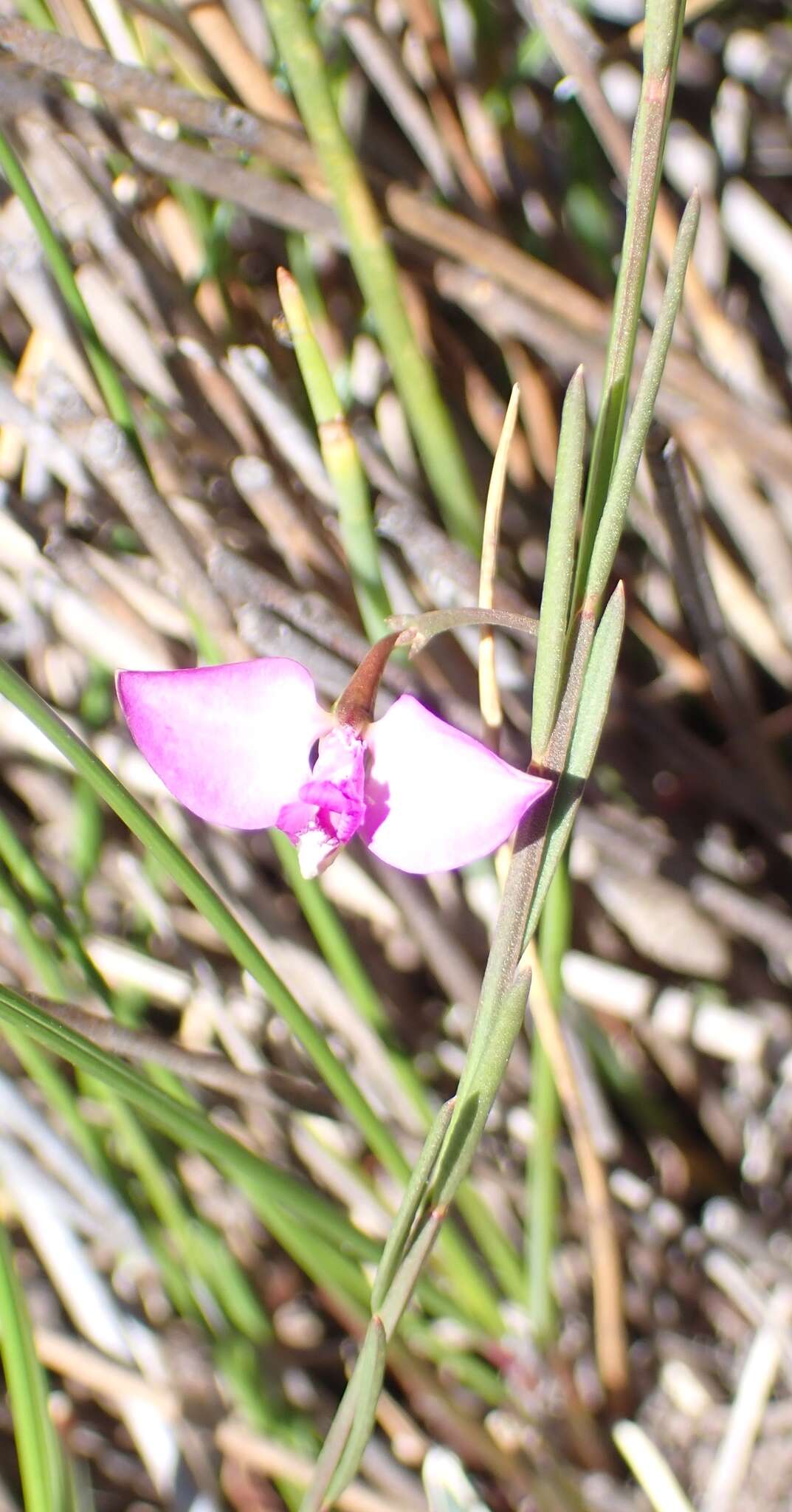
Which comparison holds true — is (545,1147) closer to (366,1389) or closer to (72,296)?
(366,1389)

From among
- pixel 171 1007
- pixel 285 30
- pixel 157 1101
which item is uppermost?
pixel 285 30

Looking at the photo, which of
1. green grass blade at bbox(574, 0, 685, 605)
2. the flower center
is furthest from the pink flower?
green grass blade at bbox(574, 0, 685, 605)

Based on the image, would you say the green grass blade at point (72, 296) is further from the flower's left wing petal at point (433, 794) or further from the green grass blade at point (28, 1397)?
the green grass blade at point (28, 1397)

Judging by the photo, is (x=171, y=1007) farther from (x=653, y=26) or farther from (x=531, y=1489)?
(x=653, y=26)

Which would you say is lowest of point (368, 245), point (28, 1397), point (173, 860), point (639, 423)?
point (28, 1397)

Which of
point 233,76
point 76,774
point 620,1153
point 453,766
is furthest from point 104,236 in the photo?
point 620,1153

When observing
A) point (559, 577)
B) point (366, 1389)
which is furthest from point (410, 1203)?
point (559, 577)

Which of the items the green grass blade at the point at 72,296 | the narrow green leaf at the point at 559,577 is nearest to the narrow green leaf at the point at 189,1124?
the narrow green leaf at the point at 559,577

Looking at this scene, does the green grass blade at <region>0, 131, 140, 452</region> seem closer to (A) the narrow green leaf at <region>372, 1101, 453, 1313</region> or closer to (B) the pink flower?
(B) the pink flower
